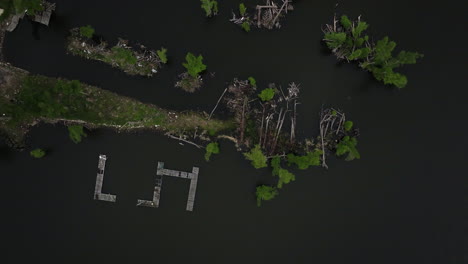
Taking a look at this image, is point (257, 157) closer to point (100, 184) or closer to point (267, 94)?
point (267, 94)

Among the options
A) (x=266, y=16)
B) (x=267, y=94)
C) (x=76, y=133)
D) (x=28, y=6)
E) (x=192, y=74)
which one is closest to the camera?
(x=28, y=6)

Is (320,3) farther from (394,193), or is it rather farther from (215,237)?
(215,237)

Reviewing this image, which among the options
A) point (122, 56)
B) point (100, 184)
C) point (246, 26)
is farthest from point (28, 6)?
point (246, 26)

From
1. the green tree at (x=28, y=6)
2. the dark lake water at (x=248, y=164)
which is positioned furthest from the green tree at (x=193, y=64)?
the green tree at (x=28, y=6)

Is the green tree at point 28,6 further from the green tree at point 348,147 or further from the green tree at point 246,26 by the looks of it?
the green tree at point 348,147

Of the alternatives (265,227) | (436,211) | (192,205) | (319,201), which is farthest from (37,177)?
(436,211)

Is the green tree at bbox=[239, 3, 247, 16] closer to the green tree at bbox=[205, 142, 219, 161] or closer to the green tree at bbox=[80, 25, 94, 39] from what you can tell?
the green tree at bbox=[205, 142, 219, 161]

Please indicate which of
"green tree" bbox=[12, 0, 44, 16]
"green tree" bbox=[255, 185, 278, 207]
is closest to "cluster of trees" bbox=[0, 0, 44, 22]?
"green tree" bbox=[12, 0, 44, 16]
